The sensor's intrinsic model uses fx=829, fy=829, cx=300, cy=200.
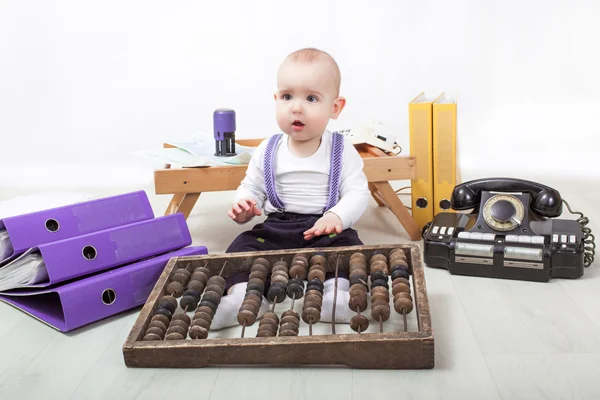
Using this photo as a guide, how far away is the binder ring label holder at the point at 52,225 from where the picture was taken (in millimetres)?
2154

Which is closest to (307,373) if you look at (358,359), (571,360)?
(358,359)

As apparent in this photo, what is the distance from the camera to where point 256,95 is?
3.73 meters

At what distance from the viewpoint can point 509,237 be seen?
2.23m

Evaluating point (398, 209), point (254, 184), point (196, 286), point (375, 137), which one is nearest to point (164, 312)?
point (196, 286)

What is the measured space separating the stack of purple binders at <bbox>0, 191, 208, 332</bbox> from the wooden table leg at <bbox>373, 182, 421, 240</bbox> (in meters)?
0.65

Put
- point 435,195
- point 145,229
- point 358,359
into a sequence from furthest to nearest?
point 435,195
point 145,229
point 358,359

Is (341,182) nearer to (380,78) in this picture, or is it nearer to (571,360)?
(571,360)

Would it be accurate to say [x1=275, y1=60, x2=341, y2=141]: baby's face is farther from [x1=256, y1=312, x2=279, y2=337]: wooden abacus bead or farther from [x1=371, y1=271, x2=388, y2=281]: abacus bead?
[x1=256, y1=312, x2=279, y2=337]: wooden abacus bead

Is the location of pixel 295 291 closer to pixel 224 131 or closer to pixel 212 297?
pixel 212 297

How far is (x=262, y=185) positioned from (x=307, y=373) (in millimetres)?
775

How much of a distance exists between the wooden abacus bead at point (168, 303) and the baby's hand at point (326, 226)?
1.32ft

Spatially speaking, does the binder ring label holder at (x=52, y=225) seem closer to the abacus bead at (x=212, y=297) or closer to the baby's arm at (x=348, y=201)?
the abacus bead at (x=212, y=297)

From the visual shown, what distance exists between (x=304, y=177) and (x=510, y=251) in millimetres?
595

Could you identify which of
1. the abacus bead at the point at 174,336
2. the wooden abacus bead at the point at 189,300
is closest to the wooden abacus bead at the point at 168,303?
the wooden abacus bead at the point at 189,300
